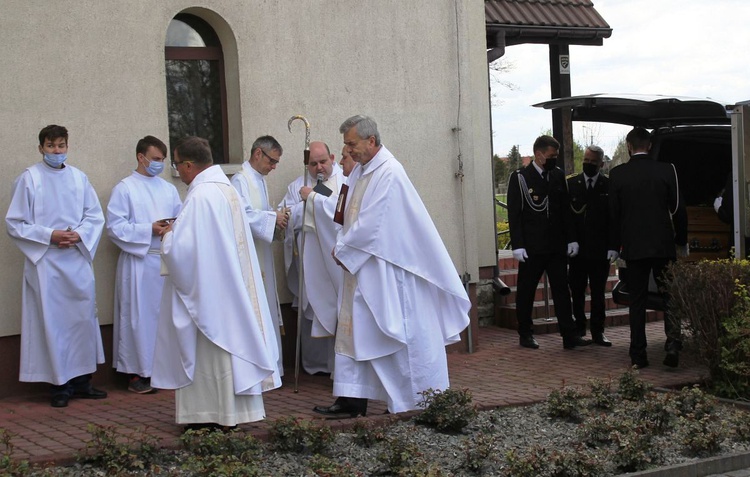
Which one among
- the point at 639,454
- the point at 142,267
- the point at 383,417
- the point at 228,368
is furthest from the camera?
the point at 142,267

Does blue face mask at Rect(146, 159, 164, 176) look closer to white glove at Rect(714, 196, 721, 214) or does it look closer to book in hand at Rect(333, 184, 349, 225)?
book in hand at Rect(333, 184, 349, 225)

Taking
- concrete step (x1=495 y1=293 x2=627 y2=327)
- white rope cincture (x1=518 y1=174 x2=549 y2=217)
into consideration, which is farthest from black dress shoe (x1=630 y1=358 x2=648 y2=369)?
concrete step (x1=495 y1=293 x2=627 y2=327)

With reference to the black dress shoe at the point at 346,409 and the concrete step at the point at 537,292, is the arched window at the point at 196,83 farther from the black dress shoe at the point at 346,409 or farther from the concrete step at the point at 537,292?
the concrete step at the point at 537,292

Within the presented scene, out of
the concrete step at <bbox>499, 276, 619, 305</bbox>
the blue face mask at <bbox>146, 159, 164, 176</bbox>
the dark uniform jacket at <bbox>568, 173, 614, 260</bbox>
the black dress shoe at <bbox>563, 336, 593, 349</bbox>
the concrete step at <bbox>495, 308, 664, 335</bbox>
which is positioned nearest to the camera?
the blue face mask at <bbox>146, 159, 164, 176</bbox>

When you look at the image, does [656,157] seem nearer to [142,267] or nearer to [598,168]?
[598,168]

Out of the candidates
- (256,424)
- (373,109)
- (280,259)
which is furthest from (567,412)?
(373,109)

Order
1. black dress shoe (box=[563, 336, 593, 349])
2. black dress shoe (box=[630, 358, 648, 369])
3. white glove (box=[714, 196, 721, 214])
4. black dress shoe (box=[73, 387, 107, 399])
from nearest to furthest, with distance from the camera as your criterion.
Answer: black dress shoe (box=[73, 387, 107, 399]), black dress shoe (box=[630, 358, 648, 369]), white glove (box=[714, 196, 721, 214]), black dress shoe (box=[563, 336, 593, 349])

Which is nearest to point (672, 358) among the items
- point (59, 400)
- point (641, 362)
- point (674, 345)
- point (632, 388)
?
point (674, 345)

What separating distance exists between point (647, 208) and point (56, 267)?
5195 mm

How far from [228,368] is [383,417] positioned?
4.18 ft

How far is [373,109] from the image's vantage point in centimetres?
1127

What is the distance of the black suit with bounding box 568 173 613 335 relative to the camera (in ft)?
37.3

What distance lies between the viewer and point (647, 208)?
10.1 metres

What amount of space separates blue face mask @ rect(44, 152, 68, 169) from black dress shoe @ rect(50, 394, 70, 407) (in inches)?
72.6
